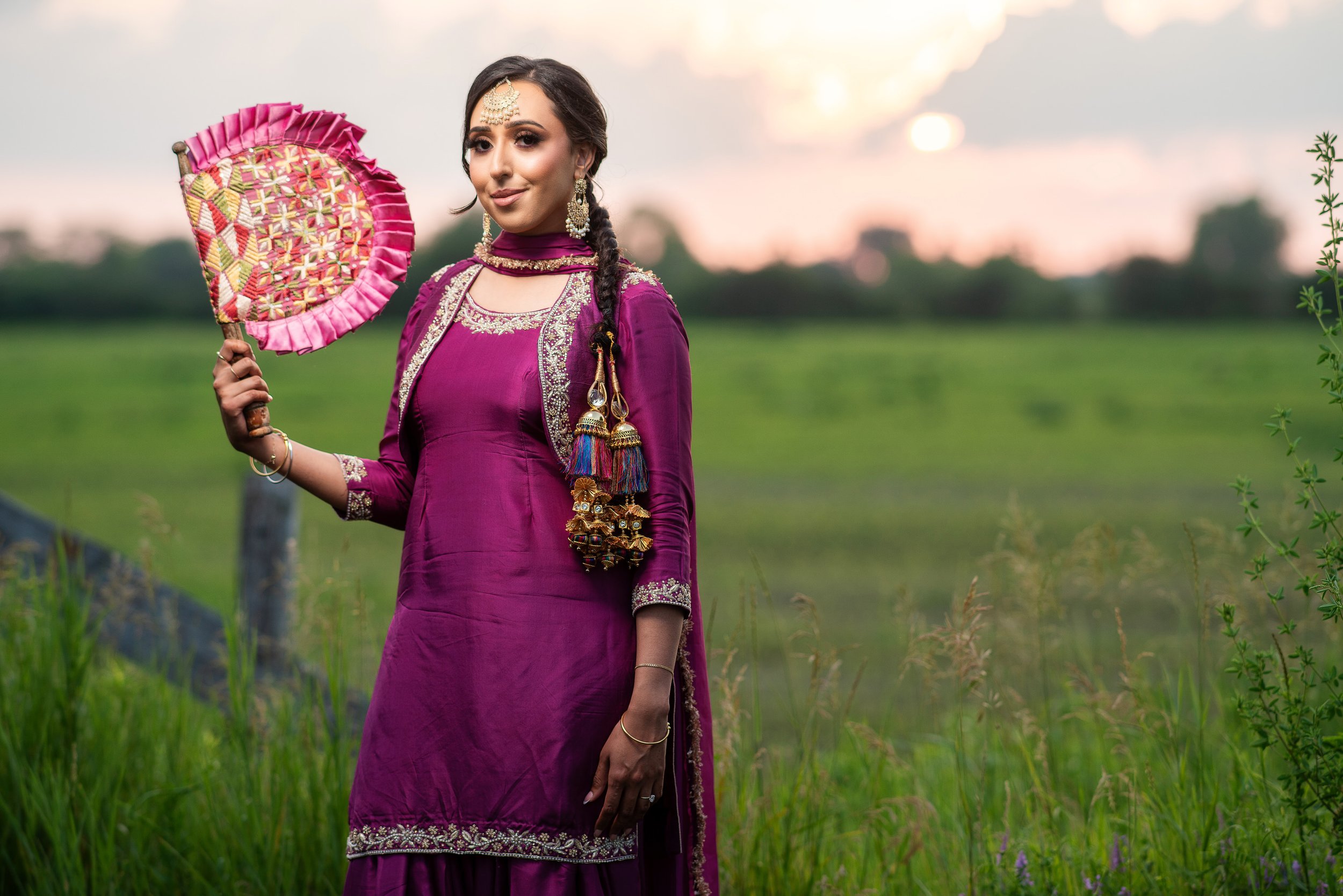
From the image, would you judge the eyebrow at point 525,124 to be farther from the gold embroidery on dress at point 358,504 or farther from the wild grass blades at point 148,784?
the wild grass blades at point 148,784

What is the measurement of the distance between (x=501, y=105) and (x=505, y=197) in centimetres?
16

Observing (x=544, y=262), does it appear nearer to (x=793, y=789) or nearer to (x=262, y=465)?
(x=262, y=465)

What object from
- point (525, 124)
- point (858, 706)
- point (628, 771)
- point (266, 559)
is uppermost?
point (525, 124)

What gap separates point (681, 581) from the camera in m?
1.96

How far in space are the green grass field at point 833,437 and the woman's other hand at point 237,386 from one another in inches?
32.3

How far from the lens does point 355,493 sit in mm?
2141

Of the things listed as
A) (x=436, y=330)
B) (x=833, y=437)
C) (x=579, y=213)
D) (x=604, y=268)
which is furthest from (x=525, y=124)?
(x=833, y=437)

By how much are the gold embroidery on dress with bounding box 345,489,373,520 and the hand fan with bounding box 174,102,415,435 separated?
0.64ft

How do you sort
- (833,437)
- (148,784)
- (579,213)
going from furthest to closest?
(833,437) → (148,784) → (579,213)

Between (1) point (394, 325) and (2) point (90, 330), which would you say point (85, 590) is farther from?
(2) point (90, 330)

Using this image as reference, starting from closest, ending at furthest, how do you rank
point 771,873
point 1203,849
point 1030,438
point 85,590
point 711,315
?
point 1203,849
point 771,873
point 85,590
point 1030,438
point 711,315

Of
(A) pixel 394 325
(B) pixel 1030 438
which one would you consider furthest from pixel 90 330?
(B) pixel 1030 438

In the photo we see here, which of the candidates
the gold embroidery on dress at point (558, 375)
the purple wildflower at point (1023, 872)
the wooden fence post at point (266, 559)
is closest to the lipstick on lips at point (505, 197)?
the gold embroidery on dress at point (558, 375)

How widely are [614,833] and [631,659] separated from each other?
0.29 m
